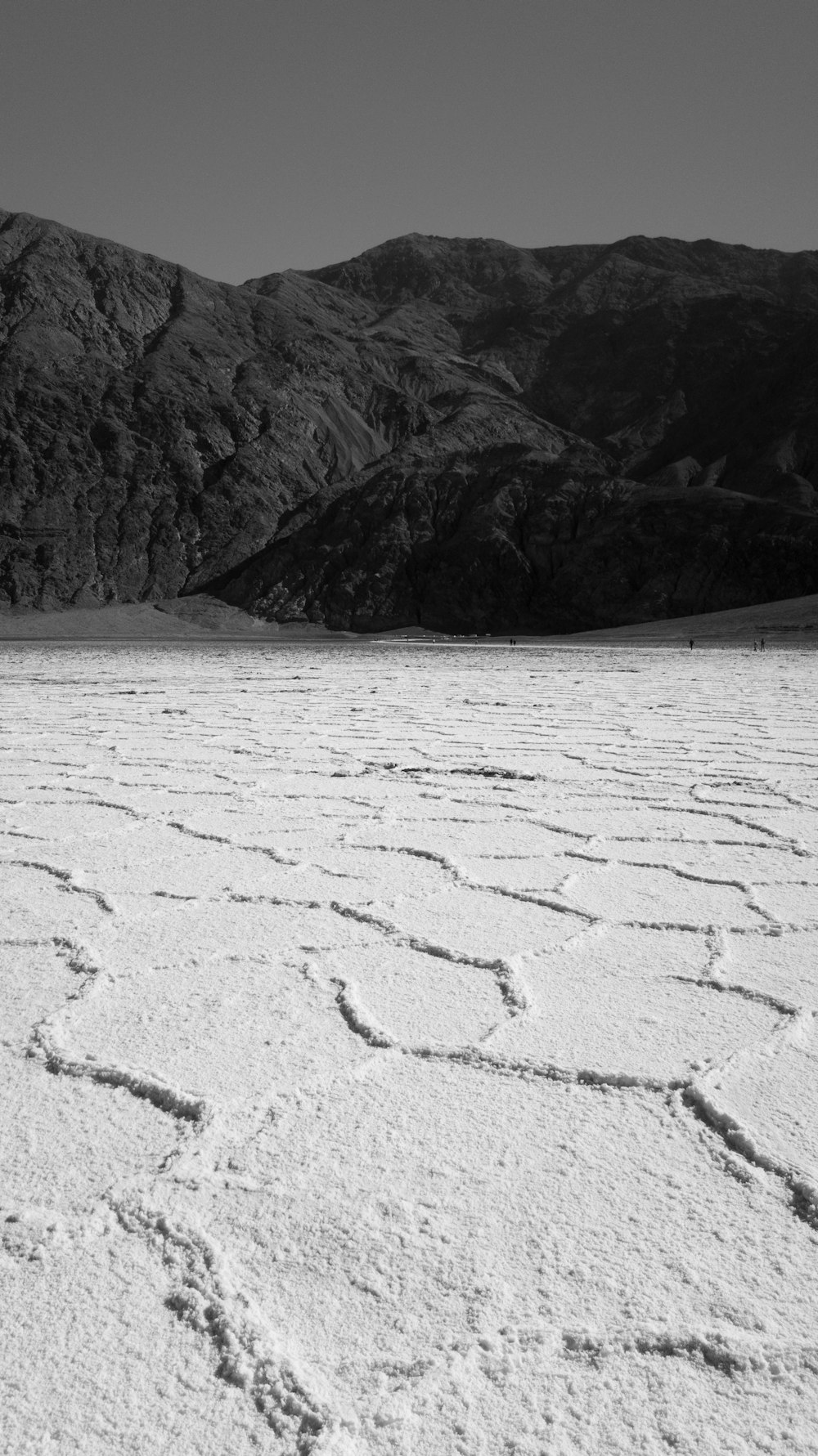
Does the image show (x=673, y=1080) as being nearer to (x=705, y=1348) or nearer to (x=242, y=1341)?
(x=705, y=1348)

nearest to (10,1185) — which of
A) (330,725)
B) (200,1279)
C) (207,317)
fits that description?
Result: (200,1279)

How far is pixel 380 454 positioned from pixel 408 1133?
60.9 m

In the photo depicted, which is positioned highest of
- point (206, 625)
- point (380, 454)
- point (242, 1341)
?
point (380, 454)

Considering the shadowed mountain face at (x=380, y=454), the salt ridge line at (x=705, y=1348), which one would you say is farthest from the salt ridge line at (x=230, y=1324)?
the shadowed mountain face at (x=380, y=454)

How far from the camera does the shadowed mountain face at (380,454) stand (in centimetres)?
4466

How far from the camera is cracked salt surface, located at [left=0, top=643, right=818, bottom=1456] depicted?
3.15 ft

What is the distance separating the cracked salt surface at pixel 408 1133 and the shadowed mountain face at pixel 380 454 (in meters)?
41.0

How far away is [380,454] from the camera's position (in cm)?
6009

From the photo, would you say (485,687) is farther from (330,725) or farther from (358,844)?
(358,844)

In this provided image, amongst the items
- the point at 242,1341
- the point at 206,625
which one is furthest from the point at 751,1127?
the point at 206,625

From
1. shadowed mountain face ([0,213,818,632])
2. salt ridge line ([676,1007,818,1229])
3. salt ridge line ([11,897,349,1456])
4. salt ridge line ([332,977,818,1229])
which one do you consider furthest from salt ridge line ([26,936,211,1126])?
shadowed mountain face ([0,213,818,632])

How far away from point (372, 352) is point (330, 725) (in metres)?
66.6

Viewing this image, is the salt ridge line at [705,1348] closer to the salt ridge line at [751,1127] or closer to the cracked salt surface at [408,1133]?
the cracked salt surface at [408,1133]

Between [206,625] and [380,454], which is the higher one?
[380,454]
